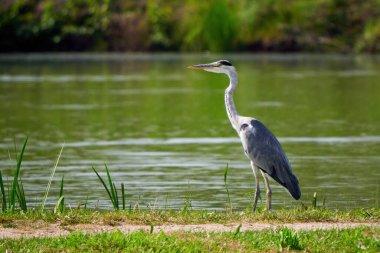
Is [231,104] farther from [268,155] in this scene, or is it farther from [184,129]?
[184,129]

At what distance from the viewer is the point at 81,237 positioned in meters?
9.16

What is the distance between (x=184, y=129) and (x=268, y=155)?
11.8 meters

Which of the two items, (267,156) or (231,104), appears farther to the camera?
(231,104)

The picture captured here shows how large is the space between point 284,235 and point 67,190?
6.86 meters

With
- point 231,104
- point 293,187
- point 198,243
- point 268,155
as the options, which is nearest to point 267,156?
point 268,155

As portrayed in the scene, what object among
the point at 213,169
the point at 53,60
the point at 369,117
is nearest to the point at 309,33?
the point at 53,60

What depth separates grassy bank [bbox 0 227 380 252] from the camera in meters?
8.87

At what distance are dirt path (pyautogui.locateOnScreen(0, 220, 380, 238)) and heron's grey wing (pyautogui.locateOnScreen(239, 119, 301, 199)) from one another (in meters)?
1.49

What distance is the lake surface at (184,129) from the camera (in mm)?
15367

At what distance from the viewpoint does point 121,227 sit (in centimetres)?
1015

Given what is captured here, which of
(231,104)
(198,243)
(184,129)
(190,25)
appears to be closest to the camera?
(198,243)

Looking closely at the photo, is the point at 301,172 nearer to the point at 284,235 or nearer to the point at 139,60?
the point at 284,235

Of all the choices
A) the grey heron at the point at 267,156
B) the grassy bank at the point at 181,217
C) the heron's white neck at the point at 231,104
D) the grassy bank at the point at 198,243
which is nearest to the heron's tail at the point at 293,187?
the grey heron at the point at 267,156

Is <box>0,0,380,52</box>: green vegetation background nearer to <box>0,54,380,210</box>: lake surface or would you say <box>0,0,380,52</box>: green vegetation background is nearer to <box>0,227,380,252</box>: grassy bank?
<box>0,54,380,210</box>: lake surface
